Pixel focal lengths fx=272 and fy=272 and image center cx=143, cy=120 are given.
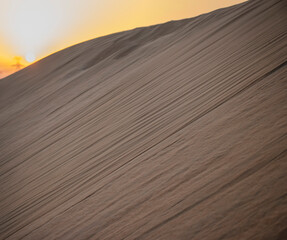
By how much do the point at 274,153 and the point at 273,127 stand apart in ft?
0.15

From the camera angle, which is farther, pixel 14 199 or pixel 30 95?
pixel 30 95

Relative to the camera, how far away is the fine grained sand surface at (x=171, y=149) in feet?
0.83

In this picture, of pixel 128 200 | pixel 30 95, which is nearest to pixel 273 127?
pixel 128 200

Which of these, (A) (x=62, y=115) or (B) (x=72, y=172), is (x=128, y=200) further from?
(A) (x=62, y=115)

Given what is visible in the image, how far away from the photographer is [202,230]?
0.23 metres

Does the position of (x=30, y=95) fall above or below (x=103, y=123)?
above

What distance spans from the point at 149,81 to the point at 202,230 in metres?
0.51

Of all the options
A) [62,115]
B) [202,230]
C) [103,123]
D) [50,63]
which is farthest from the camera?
[50,63]

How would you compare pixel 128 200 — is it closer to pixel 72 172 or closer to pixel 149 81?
pixel 72 172

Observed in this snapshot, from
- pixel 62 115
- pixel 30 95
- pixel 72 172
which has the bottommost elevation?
pixel 72 172

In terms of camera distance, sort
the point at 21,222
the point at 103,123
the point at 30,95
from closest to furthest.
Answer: the point at 21,222, the point at 103,123, the point at 30,95

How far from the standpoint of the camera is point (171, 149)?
0.38m

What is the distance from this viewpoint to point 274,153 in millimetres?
265

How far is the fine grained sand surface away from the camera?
254mm
